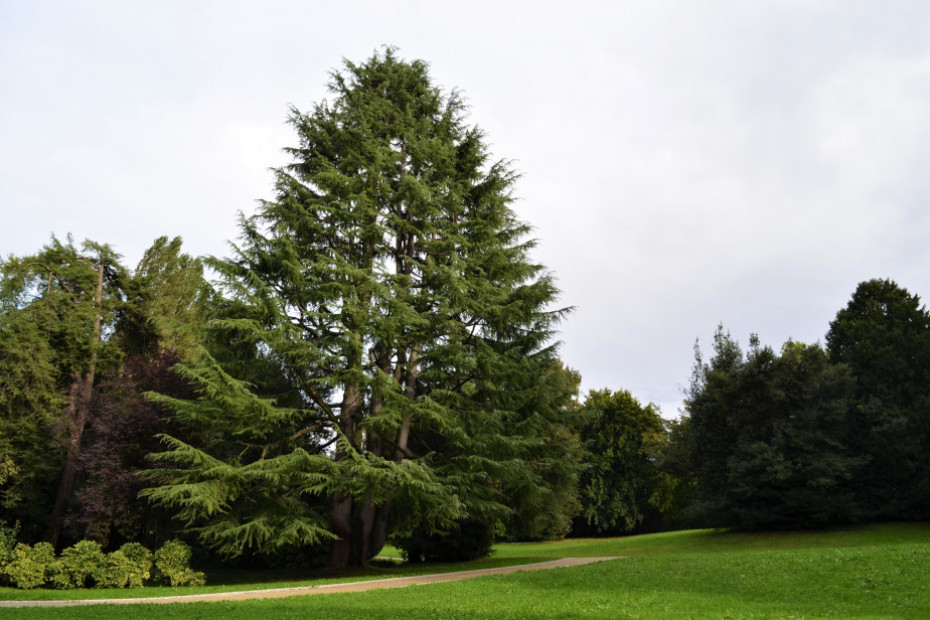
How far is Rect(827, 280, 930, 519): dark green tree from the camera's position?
25.0 metres

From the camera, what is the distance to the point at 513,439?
17969mm

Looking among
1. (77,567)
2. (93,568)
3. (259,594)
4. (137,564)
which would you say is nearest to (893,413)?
(259,594)

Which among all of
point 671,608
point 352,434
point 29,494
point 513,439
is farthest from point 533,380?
point 29,494

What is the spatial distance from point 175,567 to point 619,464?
116 ft

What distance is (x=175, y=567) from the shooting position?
54.5 ft

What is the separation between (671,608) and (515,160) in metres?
16.2

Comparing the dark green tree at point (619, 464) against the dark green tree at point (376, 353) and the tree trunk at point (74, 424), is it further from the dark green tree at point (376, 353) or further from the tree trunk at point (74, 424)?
the tree trunk at point (74, 424)

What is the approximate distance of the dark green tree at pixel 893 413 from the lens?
982 inches

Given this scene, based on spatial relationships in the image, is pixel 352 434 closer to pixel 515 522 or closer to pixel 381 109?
pixel 515 522

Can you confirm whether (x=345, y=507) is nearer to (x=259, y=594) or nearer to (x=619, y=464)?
(x=259, y=594)

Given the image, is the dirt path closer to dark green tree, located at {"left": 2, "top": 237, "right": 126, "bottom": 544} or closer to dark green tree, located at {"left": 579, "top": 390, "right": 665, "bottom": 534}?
dark green tree, located at {"left": 2, "top": 237, "right": 126, "bottom": 544}

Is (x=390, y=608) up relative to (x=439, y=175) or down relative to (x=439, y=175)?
down

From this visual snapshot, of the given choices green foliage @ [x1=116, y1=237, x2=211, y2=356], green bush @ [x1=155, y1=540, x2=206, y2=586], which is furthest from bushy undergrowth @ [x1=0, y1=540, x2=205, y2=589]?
green foliage @ [x1=116, y1=237, x2=211, y2=356]

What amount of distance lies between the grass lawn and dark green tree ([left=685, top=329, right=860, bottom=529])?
7.65 m
